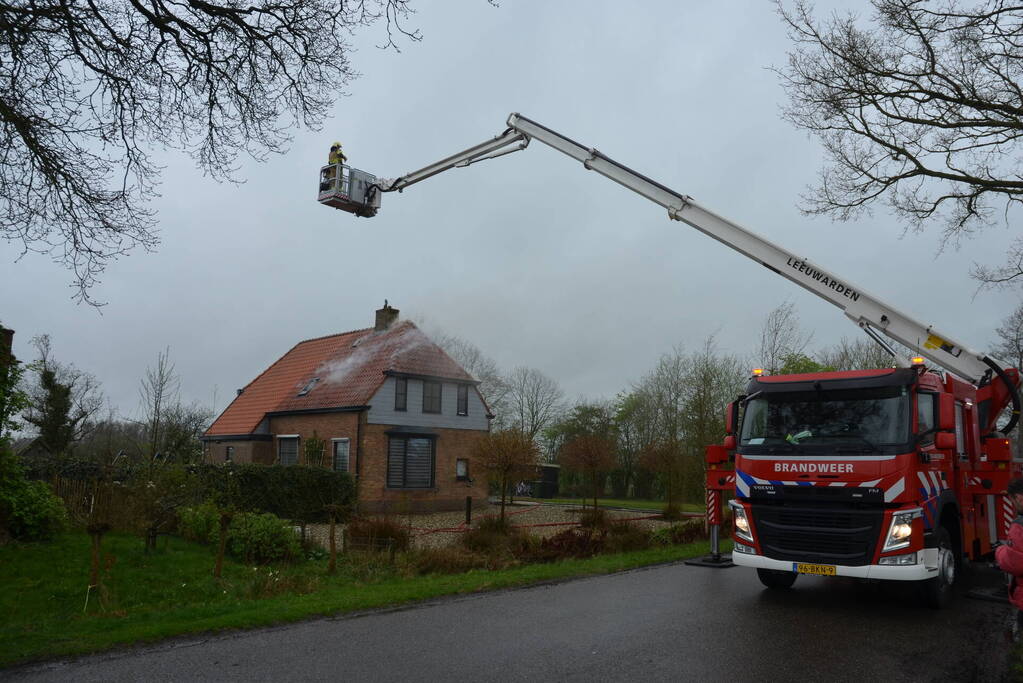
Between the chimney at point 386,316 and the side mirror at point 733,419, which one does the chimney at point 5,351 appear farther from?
the chimney at point 386,316

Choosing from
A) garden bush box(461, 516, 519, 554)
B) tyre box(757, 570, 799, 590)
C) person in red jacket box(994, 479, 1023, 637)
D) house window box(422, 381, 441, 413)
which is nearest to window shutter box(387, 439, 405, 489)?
house window box(422, 381, 441, 413)

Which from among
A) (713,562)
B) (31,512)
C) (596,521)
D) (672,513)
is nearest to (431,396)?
(672,513)

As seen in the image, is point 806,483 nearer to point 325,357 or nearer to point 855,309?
point 855,309

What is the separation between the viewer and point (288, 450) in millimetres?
27484

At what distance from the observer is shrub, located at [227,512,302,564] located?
506 inches

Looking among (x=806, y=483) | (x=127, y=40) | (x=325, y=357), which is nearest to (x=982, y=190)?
(x=806, y=483)

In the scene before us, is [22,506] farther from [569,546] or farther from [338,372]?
[338,372]

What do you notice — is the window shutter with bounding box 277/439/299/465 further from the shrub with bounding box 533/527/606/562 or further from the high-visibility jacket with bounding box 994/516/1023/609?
the high-visibility jacket with bounding box 994/516/1023/609

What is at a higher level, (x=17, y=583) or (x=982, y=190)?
(x=982, y=190)

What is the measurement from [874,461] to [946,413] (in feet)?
3.50

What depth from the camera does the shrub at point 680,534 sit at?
621 inches

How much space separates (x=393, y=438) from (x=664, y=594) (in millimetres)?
16894

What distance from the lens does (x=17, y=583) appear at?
1009cm

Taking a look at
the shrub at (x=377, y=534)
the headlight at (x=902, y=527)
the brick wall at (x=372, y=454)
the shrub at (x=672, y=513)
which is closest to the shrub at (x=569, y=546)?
the shrub at (x=377, y=534)
